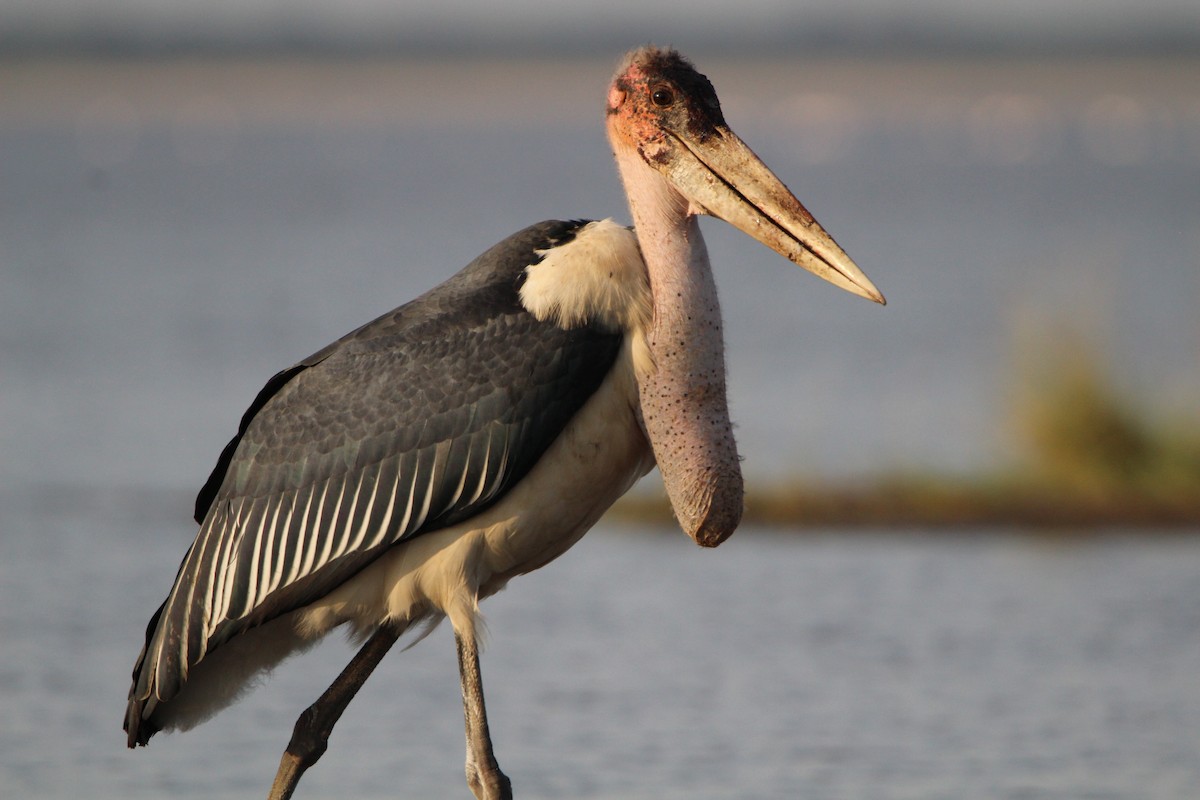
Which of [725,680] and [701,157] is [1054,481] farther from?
[701,157]

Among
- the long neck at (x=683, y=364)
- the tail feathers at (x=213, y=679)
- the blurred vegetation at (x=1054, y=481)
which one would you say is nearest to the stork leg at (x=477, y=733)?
the tail feathers at (x=213, y=679)

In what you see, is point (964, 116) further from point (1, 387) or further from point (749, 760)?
point (749, 760)

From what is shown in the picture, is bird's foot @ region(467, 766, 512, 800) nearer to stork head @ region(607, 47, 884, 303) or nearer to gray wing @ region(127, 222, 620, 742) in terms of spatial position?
gray wing @ region(127, 222, 620, 742)

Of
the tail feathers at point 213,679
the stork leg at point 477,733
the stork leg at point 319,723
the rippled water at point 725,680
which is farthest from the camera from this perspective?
the rippled water at point 725,680

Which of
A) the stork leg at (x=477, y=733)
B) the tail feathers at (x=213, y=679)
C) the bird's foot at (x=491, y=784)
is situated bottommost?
the bird's foot at (x=491, y=784)

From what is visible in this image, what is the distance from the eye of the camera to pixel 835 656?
9312mm

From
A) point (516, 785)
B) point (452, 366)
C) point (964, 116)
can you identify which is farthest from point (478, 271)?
point (964, 116)

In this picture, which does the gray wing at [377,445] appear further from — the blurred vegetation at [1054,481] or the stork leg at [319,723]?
the blurred vegetation at [1054,481]

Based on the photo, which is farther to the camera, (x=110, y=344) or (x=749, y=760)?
(x=110, y=344)

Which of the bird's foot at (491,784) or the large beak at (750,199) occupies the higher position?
the large beak at (750,199)

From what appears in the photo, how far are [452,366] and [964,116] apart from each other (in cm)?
13077

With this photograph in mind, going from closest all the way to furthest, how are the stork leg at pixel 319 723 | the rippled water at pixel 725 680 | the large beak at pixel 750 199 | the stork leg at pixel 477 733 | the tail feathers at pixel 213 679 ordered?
the large beak at pixel 750 199 → the stork leg at pixel 477 733 → the tail feathers at pixel 213 679 → the stork leg at pixel 319 723 → the rippled water at pixel 725 680

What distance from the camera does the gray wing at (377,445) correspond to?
20.1 ft

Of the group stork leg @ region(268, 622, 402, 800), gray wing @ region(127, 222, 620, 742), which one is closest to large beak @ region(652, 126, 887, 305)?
gray wing @ region(127, 222, 620, 742)
